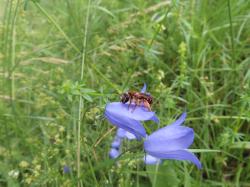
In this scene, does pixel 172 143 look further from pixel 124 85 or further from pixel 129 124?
pixel 124 85

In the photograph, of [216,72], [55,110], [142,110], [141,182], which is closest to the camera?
[142,110]

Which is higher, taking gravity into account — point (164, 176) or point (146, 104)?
point (146, 104)

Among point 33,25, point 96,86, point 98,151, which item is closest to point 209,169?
point 98,151

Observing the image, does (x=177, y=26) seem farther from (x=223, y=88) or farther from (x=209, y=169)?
(x=209, y=169)

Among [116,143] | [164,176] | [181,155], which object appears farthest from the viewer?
[116,143]

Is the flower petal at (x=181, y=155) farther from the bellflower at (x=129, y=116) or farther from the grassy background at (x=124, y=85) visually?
the grassy background at (x=124, y=85)

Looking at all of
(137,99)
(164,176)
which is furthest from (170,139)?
(164,176)

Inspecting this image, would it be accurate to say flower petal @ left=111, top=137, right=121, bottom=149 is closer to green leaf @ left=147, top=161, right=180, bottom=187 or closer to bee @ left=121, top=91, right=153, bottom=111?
green leaf @ left=147, top=161, right=180, bottom=187

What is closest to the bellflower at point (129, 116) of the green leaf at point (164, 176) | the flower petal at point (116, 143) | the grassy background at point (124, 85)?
the grassy background at point (124, 85)

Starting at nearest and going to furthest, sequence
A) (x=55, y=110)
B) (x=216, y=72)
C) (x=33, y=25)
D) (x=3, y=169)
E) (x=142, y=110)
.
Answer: (x=142, y=110) → (x=3, y=169) → (x=55, y=110) → (x=216, y=72) → (x=33, y=25)
